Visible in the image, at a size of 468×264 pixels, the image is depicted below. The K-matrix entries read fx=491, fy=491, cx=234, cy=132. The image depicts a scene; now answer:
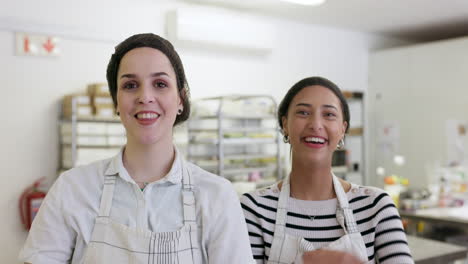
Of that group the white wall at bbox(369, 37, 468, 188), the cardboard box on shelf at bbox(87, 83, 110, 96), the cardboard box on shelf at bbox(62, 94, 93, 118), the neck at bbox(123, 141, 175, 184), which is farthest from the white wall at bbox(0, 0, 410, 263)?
the neck at bbox(123, 141, 175, 184)

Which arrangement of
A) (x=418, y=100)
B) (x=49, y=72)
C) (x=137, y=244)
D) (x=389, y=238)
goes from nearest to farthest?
(x=137, y=244), (x=389, y=238), (x=49, y=72), (x=418, y=100)

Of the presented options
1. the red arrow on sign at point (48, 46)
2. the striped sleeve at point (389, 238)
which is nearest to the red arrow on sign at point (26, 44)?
the red arrow on sign at point (48, 46)

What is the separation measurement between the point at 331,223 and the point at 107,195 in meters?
0.71

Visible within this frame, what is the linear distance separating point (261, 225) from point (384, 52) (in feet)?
17.5

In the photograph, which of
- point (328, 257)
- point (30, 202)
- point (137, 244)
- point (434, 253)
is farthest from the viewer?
point (30, 202)

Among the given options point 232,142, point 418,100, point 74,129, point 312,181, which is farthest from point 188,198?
point 418,100

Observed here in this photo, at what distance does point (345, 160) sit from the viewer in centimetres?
600

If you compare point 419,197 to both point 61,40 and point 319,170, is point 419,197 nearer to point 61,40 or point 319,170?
point 319,170

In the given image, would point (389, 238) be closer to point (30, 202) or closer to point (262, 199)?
point (262, 199)

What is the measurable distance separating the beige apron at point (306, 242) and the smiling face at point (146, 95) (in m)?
0.51

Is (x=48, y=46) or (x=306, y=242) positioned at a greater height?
(x=48, y=46)

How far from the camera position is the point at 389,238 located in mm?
1507

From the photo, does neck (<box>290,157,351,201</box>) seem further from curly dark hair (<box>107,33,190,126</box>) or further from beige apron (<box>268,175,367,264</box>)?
curly dark hair (<box>107,33,190,126</box>)

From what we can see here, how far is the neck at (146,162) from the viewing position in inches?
50.7
